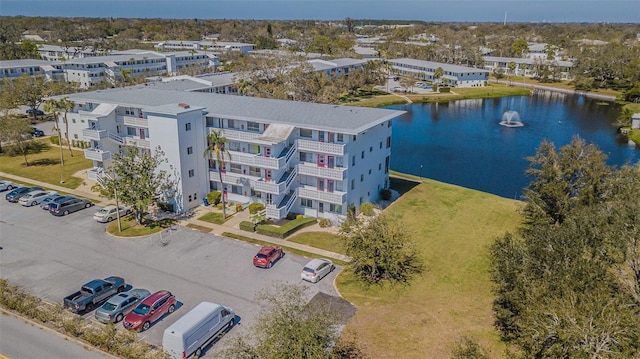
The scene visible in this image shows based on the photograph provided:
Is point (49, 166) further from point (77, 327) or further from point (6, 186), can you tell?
point (77, 327)

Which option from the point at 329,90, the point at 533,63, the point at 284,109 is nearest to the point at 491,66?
the point at 533,63

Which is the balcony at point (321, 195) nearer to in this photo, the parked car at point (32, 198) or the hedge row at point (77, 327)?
the hedge row at point (77, 327)

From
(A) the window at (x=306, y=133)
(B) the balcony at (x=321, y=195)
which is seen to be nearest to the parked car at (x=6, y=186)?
(B) the balcony at (x=321, y=195)

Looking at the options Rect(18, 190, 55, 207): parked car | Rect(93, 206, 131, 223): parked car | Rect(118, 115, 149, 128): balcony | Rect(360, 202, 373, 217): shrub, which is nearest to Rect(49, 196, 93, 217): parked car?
Rect(93, 206, 131, 223): parked car

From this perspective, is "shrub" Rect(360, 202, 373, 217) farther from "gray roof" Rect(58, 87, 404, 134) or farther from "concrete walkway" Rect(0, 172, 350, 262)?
"gray roof" Rect(58, 87, 404, 134)

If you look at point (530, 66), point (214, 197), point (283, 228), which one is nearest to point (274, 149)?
point (283, 228)

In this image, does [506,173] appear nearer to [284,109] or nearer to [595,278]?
[284,109]
